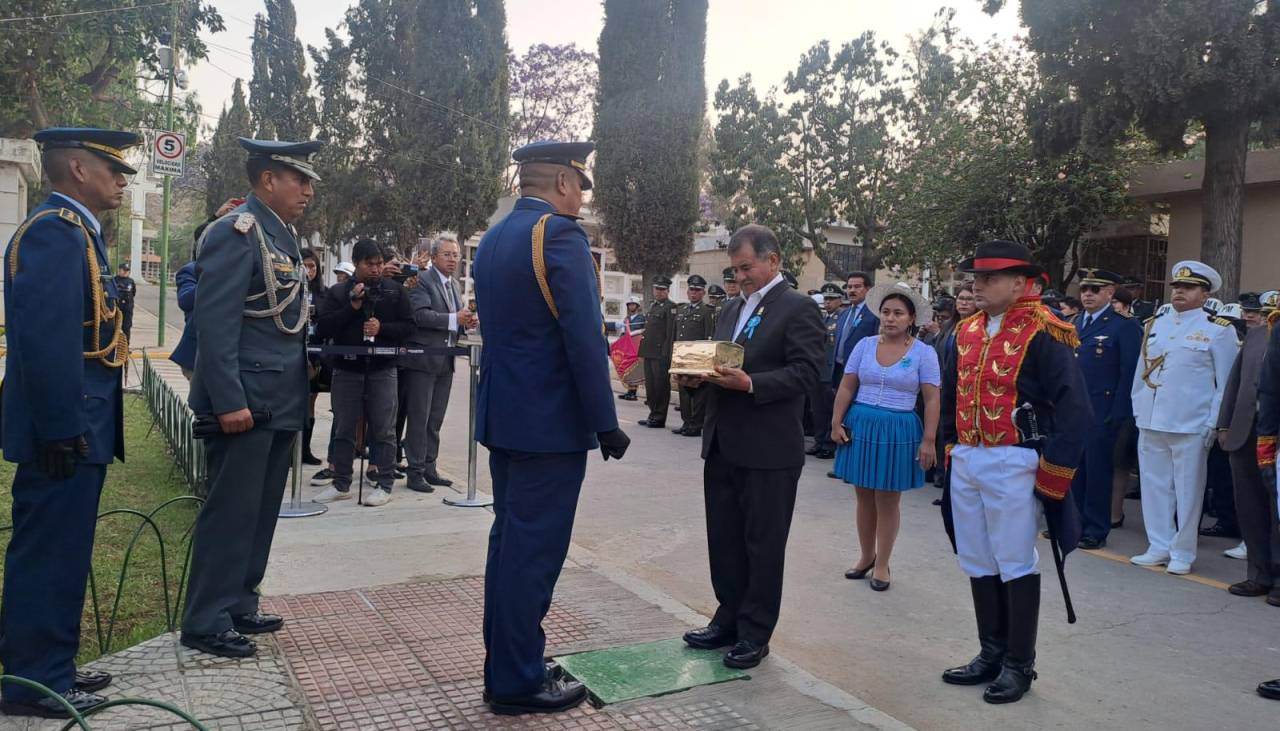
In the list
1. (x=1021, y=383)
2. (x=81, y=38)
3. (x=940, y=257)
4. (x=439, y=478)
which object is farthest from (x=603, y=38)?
(x=1021, y=383)

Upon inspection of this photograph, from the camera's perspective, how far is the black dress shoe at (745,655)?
422cm

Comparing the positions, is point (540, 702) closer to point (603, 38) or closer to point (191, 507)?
point (191, 507)

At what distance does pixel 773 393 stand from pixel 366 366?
4274 millimetres

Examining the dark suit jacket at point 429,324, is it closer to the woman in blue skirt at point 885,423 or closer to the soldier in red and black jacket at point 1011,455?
the woman in blue skirt at point 885,423

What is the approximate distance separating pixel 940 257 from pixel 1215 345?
12.3 metres

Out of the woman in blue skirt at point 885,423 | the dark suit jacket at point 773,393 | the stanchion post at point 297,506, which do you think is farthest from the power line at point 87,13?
the dark suit jacket at point 773,393

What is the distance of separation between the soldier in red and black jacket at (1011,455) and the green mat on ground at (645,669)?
44.7 inches

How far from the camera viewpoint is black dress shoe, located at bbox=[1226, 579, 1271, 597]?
6.02 meters

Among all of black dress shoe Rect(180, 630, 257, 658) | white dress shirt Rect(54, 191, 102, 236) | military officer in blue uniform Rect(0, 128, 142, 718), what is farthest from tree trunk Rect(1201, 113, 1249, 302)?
military officer in blue uniform Rect(0, 128, 142, 718)

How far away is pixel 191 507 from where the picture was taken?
23.1 ft

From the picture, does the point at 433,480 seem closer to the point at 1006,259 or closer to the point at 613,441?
the point at 613,441

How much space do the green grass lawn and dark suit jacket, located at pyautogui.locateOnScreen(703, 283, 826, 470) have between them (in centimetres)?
264

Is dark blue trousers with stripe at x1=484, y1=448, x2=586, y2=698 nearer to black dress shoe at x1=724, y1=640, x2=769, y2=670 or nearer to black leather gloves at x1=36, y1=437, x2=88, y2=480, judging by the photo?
black dress shoe at x1=724, y1=640, x2=769, y2=670

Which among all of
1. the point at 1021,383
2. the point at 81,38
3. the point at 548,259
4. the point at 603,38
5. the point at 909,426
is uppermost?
the point at 603,38
